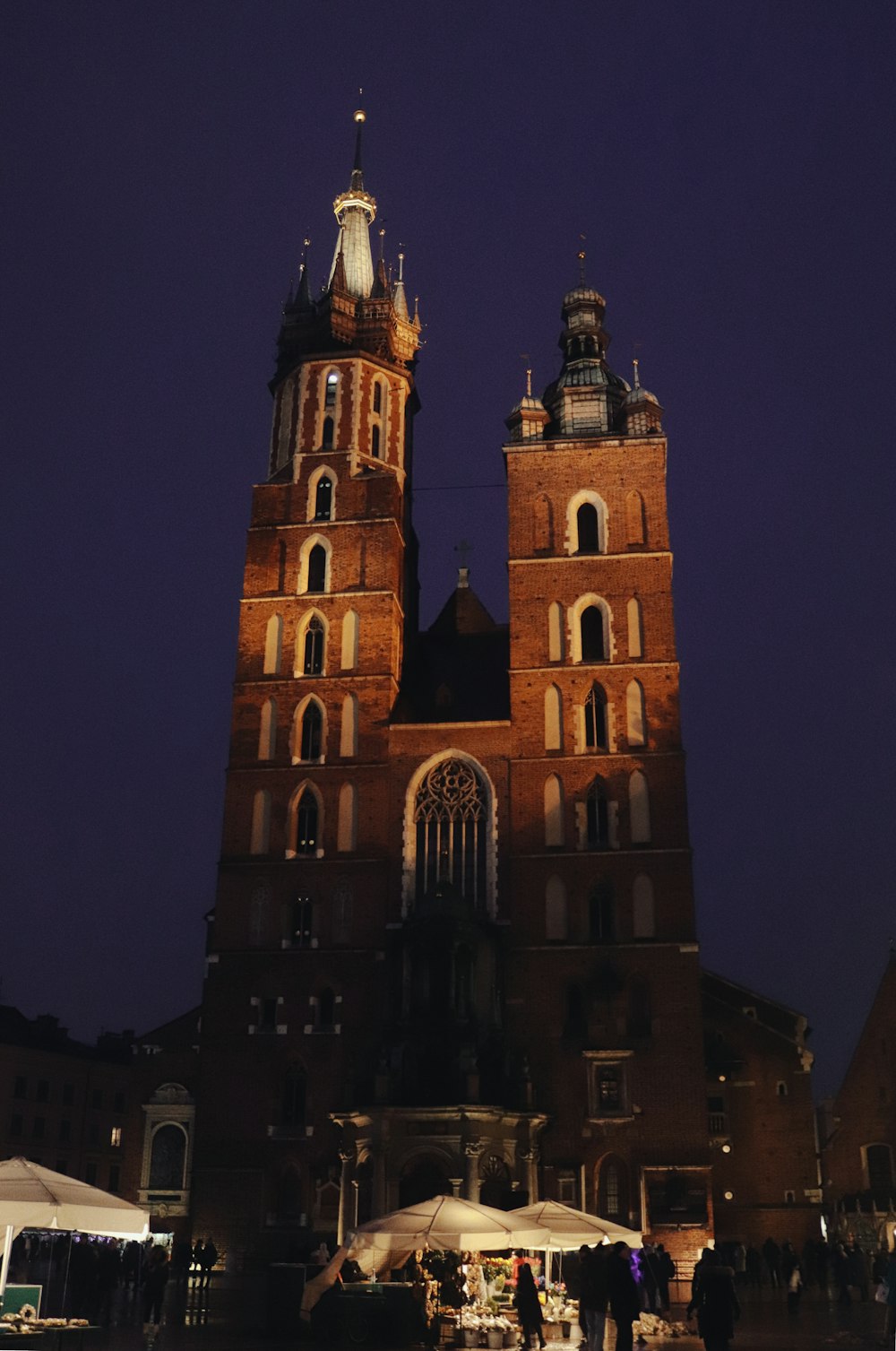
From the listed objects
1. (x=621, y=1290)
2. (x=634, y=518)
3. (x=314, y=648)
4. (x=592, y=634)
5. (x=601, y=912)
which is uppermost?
(x=634, y=518)

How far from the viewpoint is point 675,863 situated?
42.5 m

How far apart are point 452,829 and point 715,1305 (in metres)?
27.8

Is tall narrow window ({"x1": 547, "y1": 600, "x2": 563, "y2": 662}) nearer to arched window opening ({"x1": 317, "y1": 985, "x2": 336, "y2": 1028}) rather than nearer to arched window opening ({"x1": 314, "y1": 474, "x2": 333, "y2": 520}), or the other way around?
arched window opening ({"x1": 314, "y1": 474, "x2": 333, "y2": 520})

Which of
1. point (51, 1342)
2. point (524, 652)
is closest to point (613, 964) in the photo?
point (524, 652)

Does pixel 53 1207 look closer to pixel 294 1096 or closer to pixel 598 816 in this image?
pixel 294 1096

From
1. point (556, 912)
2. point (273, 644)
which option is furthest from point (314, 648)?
point (556, 912)

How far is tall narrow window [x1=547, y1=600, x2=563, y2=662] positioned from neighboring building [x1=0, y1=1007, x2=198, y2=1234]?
80.1 feet

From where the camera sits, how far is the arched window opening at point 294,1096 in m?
41.4

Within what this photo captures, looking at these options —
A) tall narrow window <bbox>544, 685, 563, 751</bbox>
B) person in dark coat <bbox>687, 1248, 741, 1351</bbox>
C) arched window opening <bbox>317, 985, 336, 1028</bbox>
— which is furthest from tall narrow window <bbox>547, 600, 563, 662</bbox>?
person in dark coat <bbox>687, 1248, 741, 1351</bbox>

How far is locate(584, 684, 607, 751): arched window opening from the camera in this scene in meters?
44.6

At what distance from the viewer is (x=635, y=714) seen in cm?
4469

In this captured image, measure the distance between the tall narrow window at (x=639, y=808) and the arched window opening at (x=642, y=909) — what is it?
4.05ft

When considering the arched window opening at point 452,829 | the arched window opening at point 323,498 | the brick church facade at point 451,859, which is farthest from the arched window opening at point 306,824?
the arched window opening at point 323,498

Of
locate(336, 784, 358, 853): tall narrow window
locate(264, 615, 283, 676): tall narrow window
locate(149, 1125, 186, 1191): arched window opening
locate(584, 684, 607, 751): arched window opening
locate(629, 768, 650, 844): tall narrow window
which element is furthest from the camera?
locate(149, 1125, 186, 1191): arched window opening
